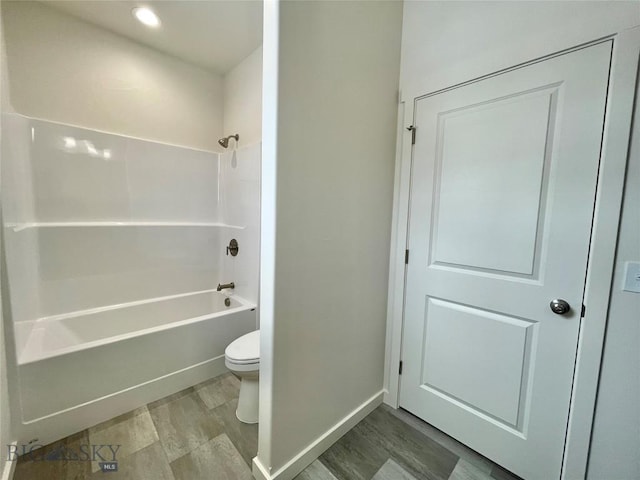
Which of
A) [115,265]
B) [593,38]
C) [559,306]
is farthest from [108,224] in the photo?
[593,38]

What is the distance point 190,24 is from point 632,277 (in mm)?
3075

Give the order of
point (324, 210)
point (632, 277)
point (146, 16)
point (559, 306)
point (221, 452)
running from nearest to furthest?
point (632, 277) < point (559, 306) < point (324, 210) < point (221, 452) < point (146, 16)

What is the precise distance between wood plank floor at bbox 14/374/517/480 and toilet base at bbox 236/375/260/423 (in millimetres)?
48

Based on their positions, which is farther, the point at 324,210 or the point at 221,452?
the point at 221,452

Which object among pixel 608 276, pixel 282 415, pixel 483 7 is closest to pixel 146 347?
pixel 282 415

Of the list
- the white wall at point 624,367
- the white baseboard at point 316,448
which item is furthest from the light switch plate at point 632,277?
the white baseboard at point 316,448

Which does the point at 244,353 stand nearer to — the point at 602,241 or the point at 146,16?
the point at 602,241

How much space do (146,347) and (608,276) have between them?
248 centimetres

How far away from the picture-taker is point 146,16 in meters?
1.88

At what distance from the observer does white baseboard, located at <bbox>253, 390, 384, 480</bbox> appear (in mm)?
1143

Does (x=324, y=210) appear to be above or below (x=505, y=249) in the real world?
above

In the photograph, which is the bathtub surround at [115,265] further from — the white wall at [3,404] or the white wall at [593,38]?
the white wall at [593,38]

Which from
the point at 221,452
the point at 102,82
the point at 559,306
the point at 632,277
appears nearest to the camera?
the point at 632,277

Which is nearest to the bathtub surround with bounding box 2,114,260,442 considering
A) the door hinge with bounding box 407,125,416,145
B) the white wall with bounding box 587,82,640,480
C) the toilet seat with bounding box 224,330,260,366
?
the toilet seat with bounding box 224,330,260,366
